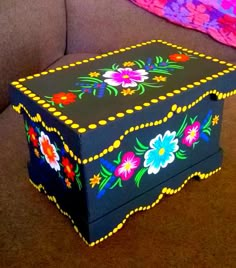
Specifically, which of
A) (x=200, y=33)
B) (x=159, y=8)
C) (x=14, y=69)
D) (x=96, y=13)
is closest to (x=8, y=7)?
(x=14, y=69)

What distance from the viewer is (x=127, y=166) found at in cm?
54

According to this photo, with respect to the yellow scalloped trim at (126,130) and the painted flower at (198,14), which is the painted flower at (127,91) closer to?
the yellow scalloped trim at (126,130)

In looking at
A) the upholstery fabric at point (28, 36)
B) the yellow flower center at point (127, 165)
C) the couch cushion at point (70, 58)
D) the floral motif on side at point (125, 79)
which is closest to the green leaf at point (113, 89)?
the floral motif on side at point (125, 79)

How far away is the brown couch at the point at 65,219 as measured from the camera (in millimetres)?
531

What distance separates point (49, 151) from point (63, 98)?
0.09 metres

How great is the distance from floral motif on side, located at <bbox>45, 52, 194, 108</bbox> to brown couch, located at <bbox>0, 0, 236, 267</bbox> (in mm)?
200

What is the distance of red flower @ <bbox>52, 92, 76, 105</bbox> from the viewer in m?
0.53

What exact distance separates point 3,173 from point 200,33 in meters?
0.64

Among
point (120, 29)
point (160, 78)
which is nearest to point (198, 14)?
point (120, 29)

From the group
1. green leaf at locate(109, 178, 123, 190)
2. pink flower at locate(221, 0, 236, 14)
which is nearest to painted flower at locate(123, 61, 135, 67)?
green leaf at locate(109, 178, 123, 190)

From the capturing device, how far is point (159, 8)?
990mm

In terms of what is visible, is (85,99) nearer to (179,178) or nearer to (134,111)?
(134,111)

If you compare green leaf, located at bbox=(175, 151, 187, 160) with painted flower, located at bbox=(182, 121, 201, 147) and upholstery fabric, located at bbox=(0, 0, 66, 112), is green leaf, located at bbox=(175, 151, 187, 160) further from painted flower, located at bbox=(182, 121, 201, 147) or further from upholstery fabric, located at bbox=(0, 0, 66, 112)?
upholstery fabric, located at bbox=(0, 0, 66, 112)

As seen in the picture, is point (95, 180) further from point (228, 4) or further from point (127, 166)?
point (228, 4)
